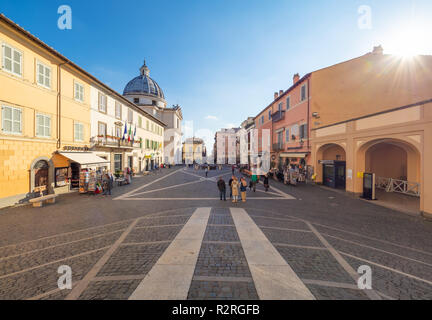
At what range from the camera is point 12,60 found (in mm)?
10367

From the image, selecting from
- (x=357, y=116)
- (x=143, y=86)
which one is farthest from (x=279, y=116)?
(x=143, y=86)

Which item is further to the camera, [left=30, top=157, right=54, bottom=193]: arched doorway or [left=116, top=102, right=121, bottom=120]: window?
[left=116, top=102, right=121, bottom=120]: window

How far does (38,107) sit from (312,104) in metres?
23.8

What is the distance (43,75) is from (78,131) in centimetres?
479

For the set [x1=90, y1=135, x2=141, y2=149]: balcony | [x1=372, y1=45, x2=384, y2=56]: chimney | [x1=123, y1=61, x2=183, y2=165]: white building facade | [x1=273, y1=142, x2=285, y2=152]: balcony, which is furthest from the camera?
[x1=123, y1=61, x2=183, y2=165]: white building facade

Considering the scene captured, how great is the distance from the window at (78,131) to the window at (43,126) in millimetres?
2537

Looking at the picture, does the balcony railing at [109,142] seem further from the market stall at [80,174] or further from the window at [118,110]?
the window at [118,110]

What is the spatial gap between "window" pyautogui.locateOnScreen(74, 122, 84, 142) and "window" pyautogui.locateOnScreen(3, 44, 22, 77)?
5.18m

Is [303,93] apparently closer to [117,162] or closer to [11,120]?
[117,162]

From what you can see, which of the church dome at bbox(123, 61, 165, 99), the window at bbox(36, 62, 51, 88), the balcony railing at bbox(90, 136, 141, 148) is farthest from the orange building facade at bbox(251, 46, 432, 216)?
the church dome at bbox(123, 61, 165, 99)

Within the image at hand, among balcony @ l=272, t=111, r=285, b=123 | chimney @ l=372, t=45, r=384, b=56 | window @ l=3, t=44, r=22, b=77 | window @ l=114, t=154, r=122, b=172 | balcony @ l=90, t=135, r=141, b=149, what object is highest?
chimney @ l=372, t=45, r=384, b=56

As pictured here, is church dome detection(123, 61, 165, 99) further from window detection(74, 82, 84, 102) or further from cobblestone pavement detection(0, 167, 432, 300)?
cobblestone pavement detection(0, 167, 432, 300)

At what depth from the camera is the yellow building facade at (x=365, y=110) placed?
13.9m

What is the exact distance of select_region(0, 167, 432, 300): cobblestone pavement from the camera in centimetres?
374
